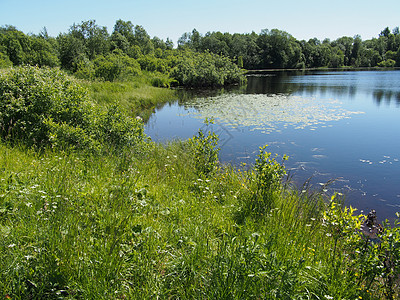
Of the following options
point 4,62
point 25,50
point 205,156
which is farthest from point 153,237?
point 25,50

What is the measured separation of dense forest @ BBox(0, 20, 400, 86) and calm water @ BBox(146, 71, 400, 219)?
46.8ft

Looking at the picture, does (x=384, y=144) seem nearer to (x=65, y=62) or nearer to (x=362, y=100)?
(x=362, y=100)

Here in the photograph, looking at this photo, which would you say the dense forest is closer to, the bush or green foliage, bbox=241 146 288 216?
the bush

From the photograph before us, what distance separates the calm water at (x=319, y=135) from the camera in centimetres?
897

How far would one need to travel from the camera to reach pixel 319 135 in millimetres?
14602

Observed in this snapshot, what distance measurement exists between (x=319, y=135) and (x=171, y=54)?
2262 inches

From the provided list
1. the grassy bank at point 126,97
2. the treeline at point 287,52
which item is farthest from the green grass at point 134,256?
the treeline at point 287,52

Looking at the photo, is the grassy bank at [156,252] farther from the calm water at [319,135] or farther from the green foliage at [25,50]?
the green foliage at [25,50]

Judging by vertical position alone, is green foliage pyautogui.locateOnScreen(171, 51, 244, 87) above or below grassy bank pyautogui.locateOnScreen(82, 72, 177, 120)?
above

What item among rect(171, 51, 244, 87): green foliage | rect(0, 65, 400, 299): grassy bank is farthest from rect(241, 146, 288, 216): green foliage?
rect(171, 51, 244, 87): green foliage

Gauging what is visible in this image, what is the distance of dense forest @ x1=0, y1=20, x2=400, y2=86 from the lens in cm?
3828

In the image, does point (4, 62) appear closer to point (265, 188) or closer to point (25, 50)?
point (25, 50)

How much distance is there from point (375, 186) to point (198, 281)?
818cm

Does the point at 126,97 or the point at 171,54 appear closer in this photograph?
the point at 126,97
